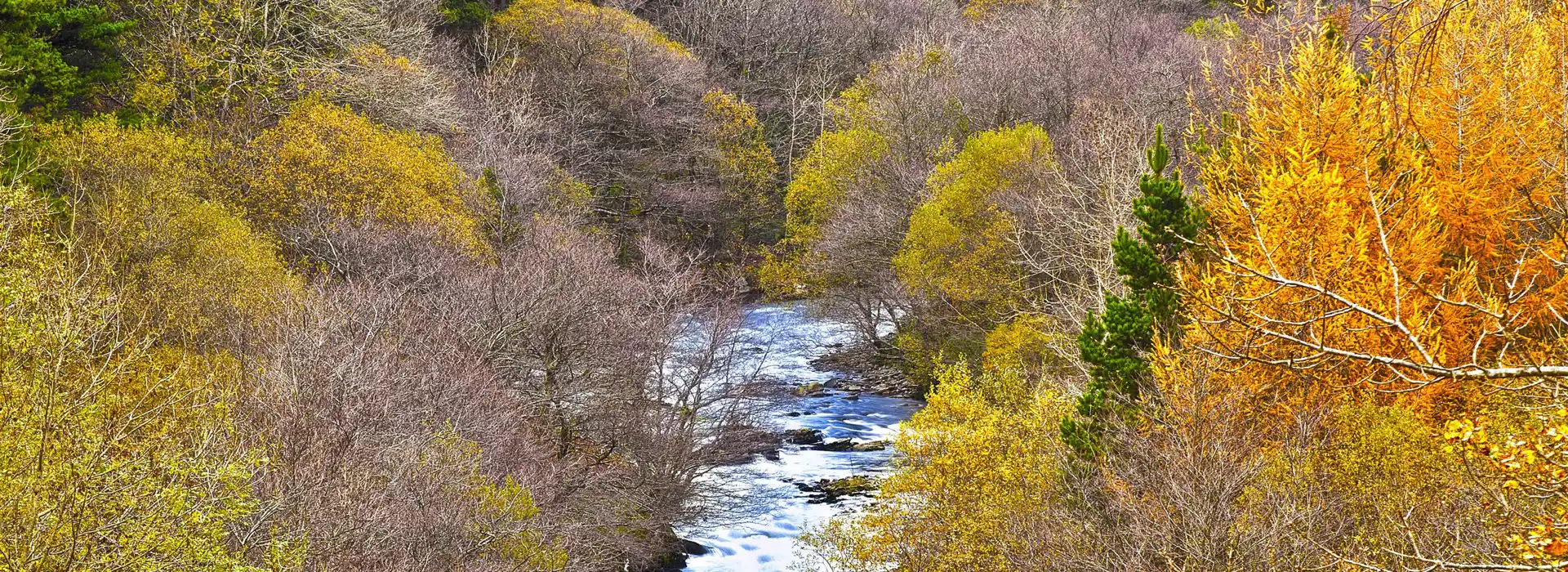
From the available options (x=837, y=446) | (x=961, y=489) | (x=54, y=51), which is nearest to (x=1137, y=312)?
(x=961, y=489)

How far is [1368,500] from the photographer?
13.9 metres

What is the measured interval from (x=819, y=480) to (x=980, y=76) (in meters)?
18.6

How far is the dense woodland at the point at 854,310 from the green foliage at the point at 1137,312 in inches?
3.2

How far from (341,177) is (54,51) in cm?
644

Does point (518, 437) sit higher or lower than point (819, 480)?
higher

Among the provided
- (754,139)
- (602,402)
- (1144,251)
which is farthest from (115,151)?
(754,139)

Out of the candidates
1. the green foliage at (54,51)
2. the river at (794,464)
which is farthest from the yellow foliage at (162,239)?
the river at (794,464)

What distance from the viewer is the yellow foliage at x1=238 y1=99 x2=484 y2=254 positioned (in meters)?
25.9

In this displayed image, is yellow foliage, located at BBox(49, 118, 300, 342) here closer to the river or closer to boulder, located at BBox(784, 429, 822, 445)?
the river

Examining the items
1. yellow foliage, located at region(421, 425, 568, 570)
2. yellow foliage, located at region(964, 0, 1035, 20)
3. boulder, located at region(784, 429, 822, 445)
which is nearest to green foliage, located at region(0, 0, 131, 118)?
yellow foliage, located at region(421, 425, 568, 570)

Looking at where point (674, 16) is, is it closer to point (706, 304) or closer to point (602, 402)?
point (706, 304)

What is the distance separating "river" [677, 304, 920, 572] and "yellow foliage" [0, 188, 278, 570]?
12.9 meters

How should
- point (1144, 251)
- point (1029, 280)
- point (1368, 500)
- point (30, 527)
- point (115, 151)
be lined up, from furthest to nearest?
point (1029, 280)
point (115, 151)
point (1144, 251)
point (1368, 500)
point (30, 527)

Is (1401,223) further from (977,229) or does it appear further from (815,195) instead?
(815,195)
